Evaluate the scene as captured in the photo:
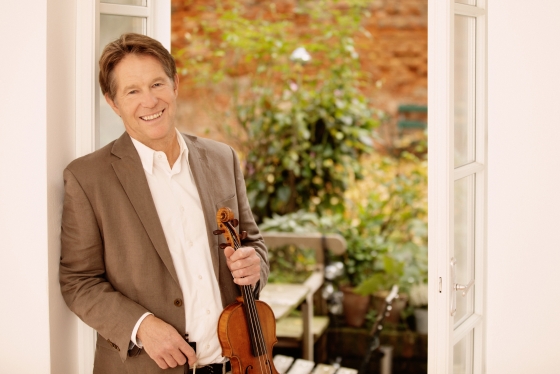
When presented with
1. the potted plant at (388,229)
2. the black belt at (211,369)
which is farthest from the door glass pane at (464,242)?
the potted plant at (388,229)

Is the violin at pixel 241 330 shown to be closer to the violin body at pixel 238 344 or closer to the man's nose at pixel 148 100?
the violin body at pixel 238 344

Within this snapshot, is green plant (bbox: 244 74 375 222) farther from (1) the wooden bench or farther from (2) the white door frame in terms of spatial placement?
(2) the white door frame

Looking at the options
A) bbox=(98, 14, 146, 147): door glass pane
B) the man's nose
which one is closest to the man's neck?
the man's nose

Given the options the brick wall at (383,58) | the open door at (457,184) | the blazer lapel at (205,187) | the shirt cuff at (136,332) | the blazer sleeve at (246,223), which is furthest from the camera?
the brick wall at (383,58)

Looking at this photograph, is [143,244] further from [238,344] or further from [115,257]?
[238,344]

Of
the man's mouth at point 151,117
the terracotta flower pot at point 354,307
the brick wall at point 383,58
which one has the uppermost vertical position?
the brick wall at point 383,58

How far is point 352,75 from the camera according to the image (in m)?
5.21

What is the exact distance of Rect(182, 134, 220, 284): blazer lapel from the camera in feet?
6.52

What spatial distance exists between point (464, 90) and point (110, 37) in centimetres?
121

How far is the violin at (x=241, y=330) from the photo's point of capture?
186 centimetres

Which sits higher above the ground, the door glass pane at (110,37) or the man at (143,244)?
the door glass pane at (110,37)

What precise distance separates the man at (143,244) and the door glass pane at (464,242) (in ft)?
2.13
